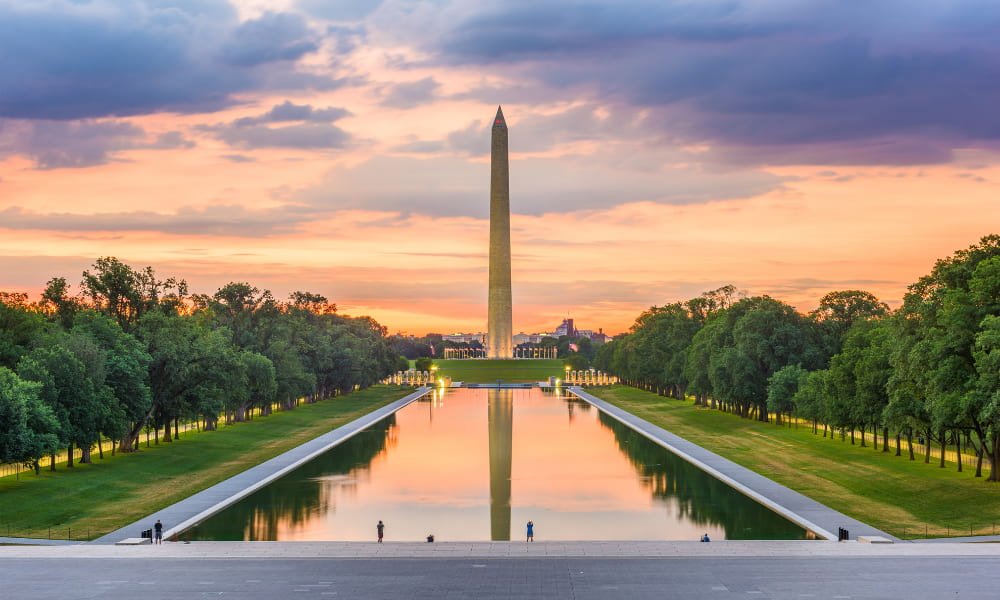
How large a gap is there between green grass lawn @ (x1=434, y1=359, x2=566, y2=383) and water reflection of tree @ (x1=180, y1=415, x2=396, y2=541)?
9257 centimetres

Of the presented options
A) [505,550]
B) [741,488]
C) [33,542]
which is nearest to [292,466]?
[33,542]

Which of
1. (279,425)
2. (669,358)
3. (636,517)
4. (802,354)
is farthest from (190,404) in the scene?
(669,358)

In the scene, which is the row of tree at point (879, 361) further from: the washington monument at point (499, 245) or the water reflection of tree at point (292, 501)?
the washington monument at point (499, 245)

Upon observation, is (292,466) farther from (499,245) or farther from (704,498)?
(499,245)

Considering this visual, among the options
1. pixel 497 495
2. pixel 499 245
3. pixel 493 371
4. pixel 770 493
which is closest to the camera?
pixel 770 493

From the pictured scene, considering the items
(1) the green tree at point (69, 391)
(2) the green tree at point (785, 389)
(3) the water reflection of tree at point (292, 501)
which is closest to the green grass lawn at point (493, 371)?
(2) the green tree at point (785, 389)

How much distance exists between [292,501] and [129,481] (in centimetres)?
984

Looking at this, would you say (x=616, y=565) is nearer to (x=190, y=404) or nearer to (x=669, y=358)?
(x=190, y=404)

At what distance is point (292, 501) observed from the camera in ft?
137

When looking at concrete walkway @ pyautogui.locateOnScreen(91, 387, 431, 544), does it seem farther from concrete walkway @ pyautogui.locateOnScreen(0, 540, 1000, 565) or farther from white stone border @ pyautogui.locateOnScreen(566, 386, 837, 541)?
white stone border @ pyautogui.locateOnScreen(566, 386, 837, 541)

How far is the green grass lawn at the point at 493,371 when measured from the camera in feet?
506

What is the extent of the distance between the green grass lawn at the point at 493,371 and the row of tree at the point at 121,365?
6053 centimetres

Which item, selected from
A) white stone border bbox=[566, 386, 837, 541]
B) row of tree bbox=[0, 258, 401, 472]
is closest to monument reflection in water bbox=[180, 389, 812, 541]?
white stone border bbox=[566, 386, 837, 541]

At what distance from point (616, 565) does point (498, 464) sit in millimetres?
25842
